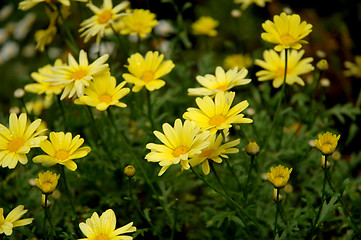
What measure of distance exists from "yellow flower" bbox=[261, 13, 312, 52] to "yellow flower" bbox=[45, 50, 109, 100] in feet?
2.55

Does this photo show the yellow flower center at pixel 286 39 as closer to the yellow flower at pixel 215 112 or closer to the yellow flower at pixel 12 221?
the yellow flower at pixel 215 112

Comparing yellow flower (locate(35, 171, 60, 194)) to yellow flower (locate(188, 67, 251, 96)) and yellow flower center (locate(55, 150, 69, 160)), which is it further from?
yellow flower (locate(188, 67, 251, 96))

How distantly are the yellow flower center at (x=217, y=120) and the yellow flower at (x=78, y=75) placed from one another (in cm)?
57

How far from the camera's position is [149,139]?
2.49 meters

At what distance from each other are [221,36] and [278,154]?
242 centimetres

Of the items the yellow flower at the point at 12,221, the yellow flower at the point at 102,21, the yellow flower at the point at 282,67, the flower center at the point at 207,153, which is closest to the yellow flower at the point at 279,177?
the flower center at the point at 207,153

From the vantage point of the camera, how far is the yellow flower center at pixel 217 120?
1.79 metres

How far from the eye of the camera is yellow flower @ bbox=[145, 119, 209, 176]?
5.40 ft

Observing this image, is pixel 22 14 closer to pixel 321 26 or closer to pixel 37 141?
pixel 321 26

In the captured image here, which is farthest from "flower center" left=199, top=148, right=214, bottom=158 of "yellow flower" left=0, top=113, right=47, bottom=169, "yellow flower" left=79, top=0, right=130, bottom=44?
"yellow flower" left=79, top=0, right=130, bottom=44

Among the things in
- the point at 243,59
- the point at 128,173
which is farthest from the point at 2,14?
the point at 128,173

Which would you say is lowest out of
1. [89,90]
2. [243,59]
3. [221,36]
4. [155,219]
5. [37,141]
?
[155,219]

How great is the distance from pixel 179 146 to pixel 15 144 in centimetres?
75

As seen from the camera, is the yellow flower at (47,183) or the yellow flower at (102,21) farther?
the yellow flower at (102,21)
